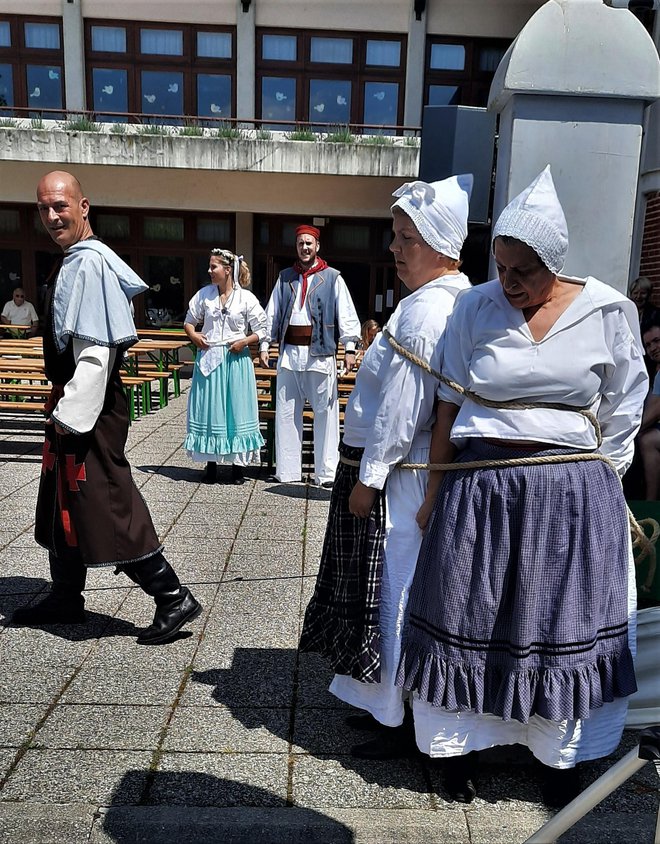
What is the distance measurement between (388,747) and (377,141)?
12.5m

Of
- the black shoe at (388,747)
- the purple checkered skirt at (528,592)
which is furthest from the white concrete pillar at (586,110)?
the black shoe at (388,747)

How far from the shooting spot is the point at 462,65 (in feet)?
47.5

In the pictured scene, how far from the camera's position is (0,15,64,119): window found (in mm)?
14383

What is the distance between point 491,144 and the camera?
3.32m

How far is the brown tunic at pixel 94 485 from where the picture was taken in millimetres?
3168

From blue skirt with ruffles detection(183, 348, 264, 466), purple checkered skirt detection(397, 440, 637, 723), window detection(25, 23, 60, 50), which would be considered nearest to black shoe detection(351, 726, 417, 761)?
purple checkered skirt detection(397, 440, 637, 723)

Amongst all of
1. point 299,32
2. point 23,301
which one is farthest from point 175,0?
point 23,301

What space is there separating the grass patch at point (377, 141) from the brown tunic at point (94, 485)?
11264 mm

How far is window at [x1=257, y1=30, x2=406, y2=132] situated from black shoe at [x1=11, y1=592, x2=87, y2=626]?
1262cm

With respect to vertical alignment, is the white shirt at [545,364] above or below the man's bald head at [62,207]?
below

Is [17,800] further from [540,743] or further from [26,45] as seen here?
[26,45]

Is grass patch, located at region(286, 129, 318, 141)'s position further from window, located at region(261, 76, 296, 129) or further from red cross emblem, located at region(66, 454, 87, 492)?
red cross emblem, located at region(66, 454, 87, 492)

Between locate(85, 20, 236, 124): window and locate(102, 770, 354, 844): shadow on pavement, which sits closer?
locate(102, 770, 354, 844): shadow on pavement

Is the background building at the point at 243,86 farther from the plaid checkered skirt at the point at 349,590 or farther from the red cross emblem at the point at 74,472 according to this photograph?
the plaid checkered skirt at the point at 349,590
